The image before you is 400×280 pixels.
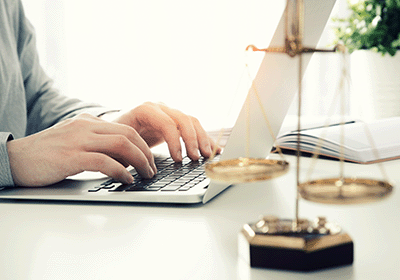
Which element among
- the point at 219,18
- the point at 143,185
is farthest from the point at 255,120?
the point at 219,18

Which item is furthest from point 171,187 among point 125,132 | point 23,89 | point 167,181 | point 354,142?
point 23,89

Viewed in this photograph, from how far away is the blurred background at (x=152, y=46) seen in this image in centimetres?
278

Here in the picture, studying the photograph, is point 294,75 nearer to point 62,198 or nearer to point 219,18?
point 62,198

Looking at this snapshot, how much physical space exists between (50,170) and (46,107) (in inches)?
29.8

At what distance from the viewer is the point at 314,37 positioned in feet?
1.90

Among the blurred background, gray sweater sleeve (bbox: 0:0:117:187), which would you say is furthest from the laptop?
the blurred background

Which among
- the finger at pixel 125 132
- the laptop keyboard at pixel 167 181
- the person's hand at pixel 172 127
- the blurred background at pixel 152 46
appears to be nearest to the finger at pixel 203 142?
the person's hand at pixel 172 127

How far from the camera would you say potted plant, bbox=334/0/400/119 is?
1.34 metres

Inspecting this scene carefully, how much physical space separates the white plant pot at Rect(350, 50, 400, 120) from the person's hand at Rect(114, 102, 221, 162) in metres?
0.67

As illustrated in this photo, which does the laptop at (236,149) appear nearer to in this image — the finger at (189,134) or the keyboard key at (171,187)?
the keyboard key at (171,187)

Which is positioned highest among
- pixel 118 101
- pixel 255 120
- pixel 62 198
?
pixel 255 120

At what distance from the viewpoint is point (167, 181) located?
64 cm

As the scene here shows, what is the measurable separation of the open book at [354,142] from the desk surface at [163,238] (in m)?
0.27

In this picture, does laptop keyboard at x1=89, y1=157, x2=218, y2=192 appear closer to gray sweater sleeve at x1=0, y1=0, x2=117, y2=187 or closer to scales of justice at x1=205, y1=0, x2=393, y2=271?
scales of justice at x1=205, y1=0, x2=393, y2=271
